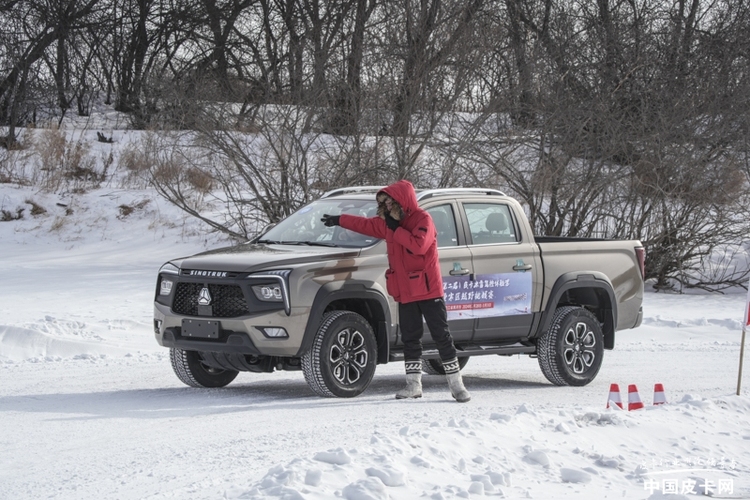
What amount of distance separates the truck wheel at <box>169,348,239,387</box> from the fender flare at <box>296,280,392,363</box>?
56.1 inches

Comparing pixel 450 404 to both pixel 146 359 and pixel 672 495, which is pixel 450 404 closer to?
pixel 672 495

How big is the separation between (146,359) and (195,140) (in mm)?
7611

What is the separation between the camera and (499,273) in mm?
10141

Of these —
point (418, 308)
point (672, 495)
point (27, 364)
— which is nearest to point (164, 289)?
point (418, 308)

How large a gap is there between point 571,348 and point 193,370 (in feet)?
11.7

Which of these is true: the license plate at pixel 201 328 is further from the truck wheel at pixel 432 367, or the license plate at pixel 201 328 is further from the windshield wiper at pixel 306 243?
the truck wheel at pixel 432 367

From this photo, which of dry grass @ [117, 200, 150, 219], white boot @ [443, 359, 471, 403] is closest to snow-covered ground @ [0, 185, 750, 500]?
white boot @ [443, 359, 471, 403]

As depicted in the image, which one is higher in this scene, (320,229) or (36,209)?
(320,229)

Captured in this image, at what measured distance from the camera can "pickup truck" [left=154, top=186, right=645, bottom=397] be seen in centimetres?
880

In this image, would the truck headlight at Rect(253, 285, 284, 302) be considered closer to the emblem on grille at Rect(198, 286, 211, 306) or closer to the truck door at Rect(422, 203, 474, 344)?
the emblem on grille at Rect(198, 286, 211, 306)

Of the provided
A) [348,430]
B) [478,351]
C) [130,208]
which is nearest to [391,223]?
[478,351]

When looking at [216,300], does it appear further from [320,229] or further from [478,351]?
[478,351]

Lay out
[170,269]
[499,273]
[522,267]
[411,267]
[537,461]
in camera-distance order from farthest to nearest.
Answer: [522,267]
[499,273]
[170,269]
[411,267]
[537,461]

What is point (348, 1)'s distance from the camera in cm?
2103
